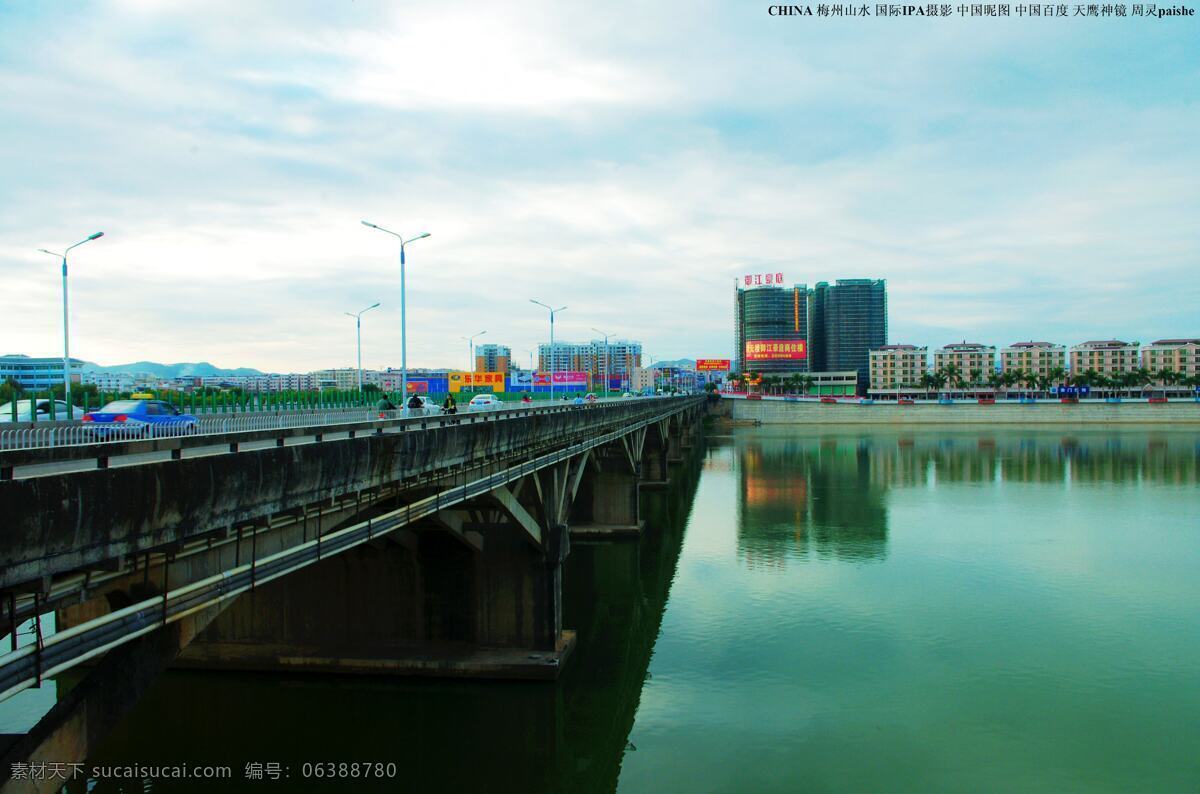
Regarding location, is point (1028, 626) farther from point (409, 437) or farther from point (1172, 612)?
point (409, 437)

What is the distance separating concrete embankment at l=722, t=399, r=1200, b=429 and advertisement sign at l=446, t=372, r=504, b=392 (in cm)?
5333

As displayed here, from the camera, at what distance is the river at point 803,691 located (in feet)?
62.9

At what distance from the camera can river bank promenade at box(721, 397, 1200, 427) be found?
5536 inches

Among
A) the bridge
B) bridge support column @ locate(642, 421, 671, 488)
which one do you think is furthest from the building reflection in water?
the bridge

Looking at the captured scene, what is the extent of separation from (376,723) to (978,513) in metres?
43.3

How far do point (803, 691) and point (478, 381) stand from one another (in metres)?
103

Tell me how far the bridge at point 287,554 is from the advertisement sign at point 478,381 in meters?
83.8

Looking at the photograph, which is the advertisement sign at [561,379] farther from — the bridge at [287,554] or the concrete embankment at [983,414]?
the bridge at [287,554]

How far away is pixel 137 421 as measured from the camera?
2442 centimetres

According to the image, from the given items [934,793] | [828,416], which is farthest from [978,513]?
[828,416]

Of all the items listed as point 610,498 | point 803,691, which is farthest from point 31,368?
point 803,691

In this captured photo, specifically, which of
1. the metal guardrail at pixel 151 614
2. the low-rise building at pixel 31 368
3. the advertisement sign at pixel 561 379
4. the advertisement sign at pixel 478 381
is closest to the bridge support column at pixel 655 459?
the advertisement sign at pixel 561 379

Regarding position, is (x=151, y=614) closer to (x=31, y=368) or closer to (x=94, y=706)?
(x=94, y=706)

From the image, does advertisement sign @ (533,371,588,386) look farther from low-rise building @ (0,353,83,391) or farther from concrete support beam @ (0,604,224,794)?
concrete support beam @ (0,604,224,794)
